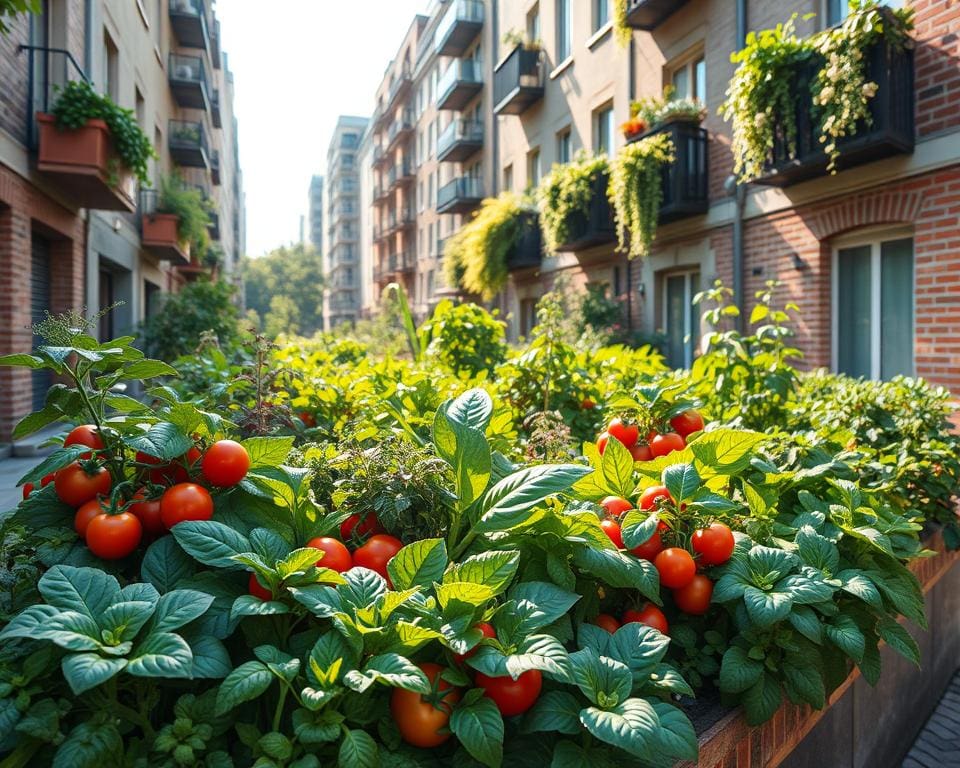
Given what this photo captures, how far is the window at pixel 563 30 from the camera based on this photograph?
1569cm

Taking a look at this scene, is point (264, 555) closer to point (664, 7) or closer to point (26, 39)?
point (26, 39)

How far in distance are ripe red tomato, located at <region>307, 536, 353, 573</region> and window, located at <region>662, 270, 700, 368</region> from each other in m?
9.59

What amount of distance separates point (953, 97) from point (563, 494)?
6.56 metres

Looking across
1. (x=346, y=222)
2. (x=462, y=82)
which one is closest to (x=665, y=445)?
(x=462, y=82)

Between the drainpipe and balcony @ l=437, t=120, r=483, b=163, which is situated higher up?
balcony @ l=437, t=120, r=483, b=163

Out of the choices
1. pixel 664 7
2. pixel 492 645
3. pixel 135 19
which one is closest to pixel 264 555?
pixel 492 645

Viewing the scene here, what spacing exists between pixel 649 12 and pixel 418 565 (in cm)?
1111

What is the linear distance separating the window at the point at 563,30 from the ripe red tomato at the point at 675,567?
15584 millimetres

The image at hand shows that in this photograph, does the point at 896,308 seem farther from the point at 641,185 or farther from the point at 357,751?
the point at 357,751

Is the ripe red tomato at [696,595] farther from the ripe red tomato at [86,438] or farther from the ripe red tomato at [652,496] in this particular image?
the ripe red tomato at [86,438]

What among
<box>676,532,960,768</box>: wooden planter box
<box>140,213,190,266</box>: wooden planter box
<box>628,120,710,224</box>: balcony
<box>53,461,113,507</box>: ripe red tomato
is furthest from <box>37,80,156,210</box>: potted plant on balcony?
<box>676,532,960,768</box>: wooden planter box

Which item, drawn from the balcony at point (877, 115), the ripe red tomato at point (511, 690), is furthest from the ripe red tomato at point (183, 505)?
the balcony at point (877, 115)

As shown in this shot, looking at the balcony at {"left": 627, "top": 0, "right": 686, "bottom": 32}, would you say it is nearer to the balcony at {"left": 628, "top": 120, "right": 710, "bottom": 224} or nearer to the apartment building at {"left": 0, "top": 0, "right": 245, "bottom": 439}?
the balcony at {"left": 628, "top": 120, "right": 710, "bottom": 224}

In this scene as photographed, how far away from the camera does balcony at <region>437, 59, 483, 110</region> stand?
2175 cm
